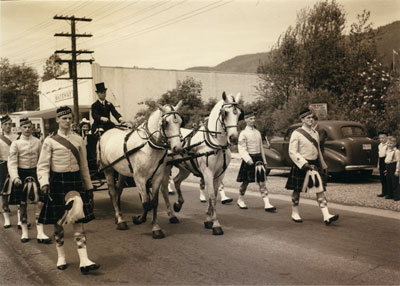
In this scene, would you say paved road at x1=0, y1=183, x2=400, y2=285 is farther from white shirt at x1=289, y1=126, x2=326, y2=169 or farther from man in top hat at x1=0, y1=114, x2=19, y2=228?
white shirt at x1=289, y1=126, x2=326, y2=169

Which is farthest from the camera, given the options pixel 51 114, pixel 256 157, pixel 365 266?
pixel 51 114

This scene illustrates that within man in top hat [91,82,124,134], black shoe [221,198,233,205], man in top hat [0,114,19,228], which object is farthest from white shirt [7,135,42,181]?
black shoe [221,198,233,205]

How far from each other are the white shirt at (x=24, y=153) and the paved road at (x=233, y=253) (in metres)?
1.35

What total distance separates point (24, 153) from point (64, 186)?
2304 mm

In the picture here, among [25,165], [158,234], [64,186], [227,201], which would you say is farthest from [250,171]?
[64,186]

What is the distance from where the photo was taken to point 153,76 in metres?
39.6

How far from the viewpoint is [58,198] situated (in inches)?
208

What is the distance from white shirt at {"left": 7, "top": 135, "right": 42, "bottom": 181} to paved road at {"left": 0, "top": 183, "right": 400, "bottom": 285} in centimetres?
135

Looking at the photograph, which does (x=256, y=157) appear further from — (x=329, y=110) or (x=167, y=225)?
(x=329, y=110)

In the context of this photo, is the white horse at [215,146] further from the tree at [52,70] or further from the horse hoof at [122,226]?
the tree at [52,70]

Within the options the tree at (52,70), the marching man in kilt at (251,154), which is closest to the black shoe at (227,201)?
the marching man in kilt at (251,154)

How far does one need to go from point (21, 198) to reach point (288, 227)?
16.1ft

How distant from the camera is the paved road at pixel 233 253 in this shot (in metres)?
4.83

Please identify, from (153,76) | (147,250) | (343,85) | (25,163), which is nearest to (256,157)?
(147,250)
